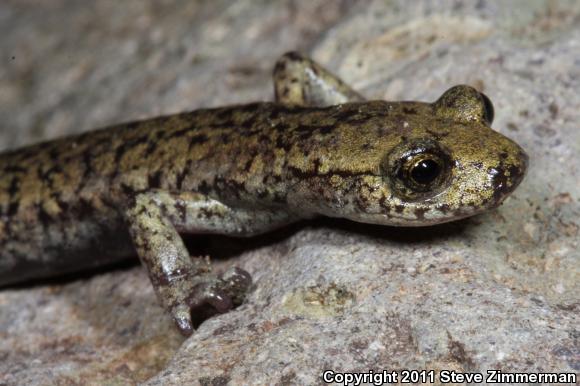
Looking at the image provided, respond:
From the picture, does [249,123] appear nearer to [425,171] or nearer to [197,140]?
[197,140]

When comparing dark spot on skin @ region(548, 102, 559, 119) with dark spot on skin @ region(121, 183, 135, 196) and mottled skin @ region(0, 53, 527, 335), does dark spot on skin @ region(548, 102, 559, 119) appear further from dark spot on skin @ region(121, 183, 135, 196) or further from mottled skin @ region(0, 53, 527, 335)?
dark spot on skin @ region(121, 183, 135, 196)

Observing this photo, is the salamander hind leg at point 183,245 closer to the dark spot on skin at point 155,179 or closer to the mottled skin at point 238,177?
the mottled skin at point 238,177

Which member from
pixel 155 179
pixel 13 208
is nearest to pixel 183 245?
pixel 155 179

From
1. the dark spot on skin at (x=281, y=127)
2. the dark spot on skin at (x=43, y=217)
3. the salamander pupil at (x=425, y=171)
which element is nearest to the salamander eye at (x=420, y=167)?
the salamander pupil at (x=425, y=171)

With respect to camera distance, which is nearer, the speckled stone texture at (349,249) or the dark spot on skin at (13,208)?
the speckled stone texture at (349,249)

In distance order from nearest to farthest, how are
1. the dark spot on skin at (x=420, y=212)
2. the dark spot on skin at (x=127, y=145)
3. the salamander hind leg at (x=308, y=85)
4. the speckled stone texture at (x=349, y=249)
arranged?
the speckled stone texture at (x=349, y=249), the dark spot on skin at (x=420, y=212), the dark spot on skin at (x=127, y=145), the salamander hind leg at (x=308, y=85)

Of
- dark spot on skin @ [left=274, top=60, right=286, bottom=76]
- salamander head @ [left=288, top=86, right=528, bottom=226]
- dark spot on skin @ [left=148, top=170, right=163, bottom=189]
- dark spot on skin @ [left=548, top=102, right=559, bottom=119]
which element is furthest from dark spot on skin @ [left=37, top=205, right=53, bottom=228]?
dark spot on skin @ [left=548, top=102, right=559, bottom=119]

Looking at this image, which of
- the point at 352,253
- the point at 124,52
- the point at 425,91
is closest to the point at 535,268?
the point at 352,253
